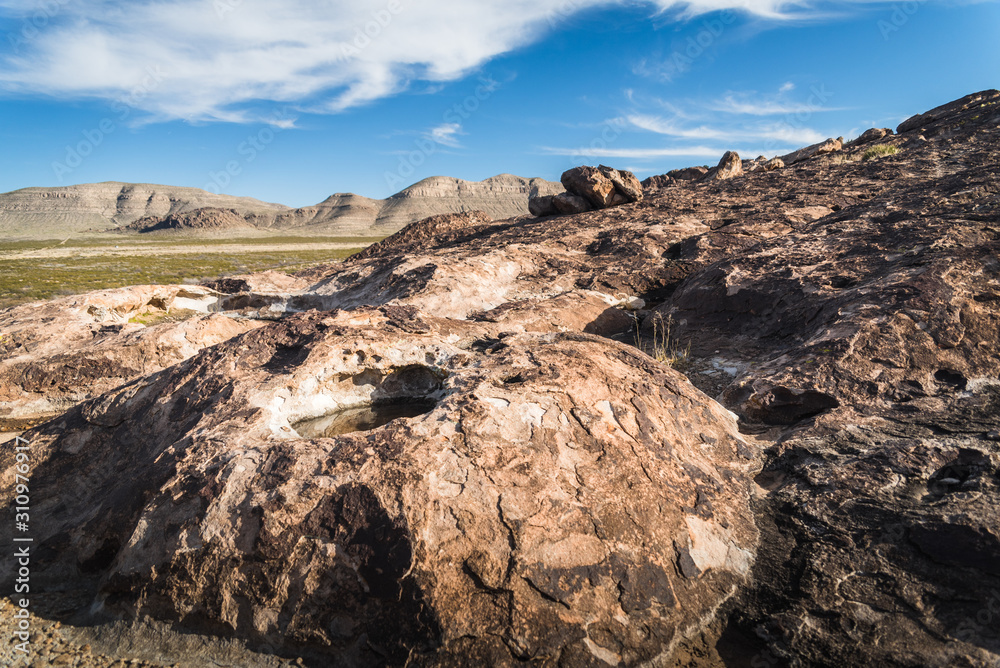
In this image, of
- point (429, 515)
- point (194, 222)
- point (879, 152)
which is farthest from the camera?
point (194, 222)

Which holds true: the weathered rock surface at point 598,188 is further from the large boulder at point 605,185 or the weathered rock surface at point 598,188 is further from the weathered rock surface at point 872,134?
the weathered rock surface at point 872,134

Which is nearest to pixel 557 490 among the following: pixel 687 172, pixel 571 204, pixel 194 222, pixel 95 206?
pixel 571 204

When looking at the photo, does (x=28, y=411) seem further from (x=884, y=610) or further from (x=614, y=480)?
(x=884, y=610)

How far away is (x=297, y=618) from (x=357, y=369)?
219cm

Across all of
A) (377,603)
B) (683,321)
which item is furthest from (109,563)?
(683,321)

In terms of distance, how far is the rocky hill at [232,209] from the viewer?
122000mm

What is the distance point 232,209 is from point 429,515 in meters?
155

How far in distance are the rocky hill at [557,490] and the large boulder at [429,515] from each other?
0.05 feet

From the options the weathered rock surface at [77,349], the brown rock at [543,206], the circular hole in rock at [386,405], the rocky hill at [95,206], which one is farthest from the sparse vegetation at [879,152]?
the rocky hill at [95,206]

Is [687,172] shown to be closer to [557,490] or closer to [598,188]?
[598,188]

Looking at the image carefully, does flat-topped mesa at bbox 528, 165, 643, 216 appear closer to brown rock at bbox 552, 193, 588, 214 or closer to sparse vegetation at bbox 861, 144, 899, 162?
brown rock at bbox 552, 193, 588, 214

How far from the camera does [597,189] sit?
13102 mm

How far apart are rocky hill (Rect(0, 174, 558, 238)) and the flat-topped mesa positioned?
345 feet

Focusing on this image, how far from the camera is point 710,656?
2.71 metres
